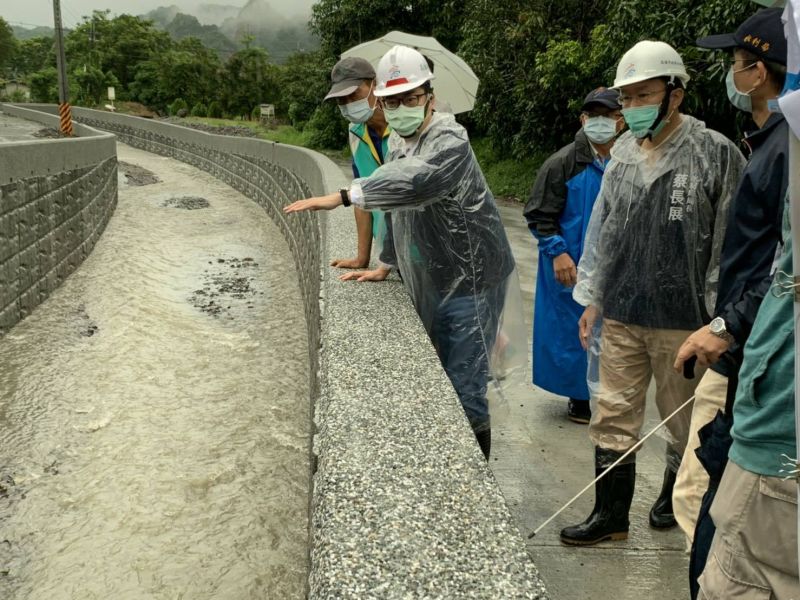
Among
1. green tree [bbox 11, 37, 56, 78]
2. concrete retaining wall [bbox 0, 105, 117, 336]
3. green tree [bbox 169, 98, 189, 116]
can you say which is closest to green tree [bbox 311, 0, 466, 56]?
concrete retaining wall [bbox 0, 105, 117, 336]

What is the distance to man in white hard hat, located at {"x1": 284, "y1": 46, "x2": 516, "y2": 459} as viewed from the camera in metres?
2.93

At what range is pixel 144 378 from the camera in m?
6.46

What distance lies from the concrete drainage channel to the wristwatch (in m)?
0.70

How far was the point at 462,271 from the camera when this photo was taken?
10.9 ft

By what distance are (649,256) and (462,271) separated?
0.76 meters

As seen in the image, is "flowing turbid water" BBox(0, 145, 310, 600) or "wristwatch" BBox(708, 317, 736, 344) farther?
"flowing turbid water" BBox(0, 145, 310, 600)

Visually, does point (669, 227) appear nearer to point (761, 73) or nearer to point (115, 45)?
point (761, 73)

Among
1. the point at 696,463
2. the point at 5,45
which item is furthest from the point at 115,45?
the point at 696,463

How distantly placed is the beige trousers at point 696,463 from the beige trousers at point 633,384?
526mm

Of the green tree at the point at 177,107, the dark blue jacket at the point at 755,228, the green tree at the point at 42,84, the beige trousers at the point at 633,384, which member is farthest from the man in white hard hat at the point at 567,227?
the green tree at the point at 42,84

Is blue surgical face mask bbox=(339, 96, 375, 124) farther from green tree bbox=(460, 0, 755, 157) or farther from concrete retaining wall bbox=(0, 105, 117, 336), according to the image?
green tree bbox=(460, 0, 755, 157)

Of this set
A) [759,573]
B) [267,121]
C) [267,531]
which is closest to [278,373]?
[267,531]

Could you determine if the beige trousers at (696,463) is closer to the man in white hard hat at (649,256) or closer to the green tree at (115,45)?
the man in white hard hat at (649,256)

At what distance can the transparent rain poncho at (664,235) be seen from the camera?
2879 mm
